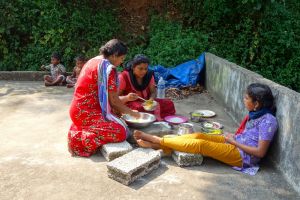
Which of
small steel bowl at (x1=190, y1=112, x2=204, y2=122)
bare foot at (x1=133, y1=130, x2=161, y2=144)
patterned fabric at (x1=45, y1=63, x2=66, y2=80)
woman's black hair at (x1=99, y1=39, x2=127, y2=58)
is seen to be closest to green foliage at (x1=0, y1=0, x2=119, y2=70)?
patterned fabric at (x1=45, y1=63, x2=66, y2=80)

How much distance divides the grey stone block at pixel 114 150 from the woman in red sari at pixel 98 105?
0.25ft

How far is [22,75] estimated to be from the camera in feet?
26.7

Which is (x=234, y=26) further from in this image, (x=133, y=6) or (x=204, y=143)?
(x=204, y=143)

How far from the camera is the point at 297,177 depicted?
3225 millimetres

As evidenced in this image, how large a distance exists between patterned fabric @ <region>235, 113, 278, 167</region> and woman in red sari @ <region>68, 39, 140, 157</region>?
140 cm

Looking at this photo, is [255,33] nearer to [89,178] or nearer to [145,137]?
[145,137]

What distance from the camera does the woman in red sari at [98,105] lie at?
3824mm

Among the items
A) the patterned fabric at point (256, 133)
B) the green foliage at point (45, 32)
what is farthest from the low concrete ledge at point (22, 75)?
the patterned fabric at point (256, 133)

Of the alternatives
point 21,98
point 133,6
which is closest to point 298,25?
point 133,6

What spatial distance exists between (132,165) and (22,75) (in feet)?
18.8

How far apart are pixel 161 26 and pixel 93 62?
543cm

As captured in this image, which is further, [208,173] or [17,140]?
[17,140]

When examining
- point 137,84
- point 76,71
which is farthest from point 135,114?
point 76,71

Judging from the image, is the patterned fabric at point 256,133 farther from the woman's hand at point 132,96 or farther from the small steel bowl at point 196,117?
the woman's hand at point 132,96
